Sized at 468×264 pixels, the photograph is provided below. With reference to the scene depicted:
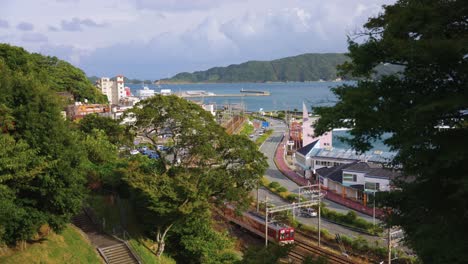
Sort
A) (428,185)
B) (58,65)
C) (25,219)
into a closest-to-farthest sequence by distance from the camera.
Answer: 1. (428,185)
2. (25,219)
3. (58,65)

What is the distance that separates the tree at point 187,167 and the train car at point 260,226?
2523mm

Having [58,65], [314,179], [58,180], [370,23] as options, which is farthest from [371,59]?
[58,65]

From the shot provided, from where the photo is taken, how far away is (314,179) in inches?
1038

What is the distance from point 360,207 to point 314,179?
6.31 meters

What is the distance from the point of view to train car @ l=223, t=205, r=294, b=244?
15.3 meters

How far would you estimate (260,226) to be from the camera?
16.5 m

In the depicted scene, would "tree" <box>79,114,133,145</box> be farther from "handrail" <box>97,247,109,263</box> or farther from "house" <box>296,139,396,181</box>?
"house" <box>296,139,396,181</box>

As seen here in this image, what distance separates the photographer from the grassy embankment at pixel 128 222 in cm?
1180

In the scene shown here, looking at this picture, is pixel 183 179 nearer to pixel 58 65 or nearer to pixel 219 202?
pixel 219 202

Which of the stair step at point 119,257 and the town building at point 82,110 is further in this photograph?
the town building at point 82,110

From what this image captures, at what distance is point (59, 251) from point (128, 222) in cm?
309

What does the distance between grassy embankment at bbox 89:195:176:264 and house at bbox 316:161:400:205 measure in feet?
37.3

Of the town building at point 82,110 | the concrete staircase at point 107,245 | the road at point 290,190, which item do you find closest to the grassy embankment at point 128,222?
the concrete staircase at point 107,245

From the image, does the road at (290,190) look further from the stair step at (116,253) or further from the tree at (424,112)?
the tree at (424,112)
